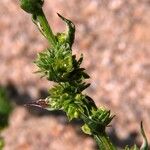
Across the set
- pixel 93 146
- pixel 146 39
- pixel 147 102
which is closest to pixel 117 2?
pixel 146 39

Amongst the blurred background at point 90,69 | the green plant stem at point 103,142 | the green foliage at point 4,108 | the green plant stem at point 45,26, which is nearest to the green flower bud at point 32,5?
the green plant stem at point 45,26

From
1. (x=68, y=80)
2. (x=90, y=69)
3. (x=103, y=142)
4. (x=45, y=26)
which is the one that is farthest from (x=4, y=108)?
(x=45, y=26)

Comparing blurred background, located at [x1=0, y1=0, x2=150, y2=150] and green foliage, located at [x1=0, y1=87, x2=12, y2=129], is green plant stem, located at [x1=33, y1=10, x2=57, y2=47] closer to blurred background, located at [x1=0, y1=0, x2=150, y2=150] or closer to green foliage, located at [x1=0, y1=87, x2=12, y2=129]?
green foliage, located at [x1=0, y1=87, x2=12, y2=129]

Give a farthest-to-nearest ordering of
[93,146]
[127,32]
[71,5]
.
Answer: [71,5]
[127,32]
[93,146]

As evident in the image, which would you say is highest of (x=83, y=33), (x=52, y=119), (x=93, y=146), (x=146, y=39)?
(x=83, y=33)

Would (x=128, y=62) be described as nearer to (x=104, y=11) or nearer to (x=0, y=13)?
(x=104, y=11)
